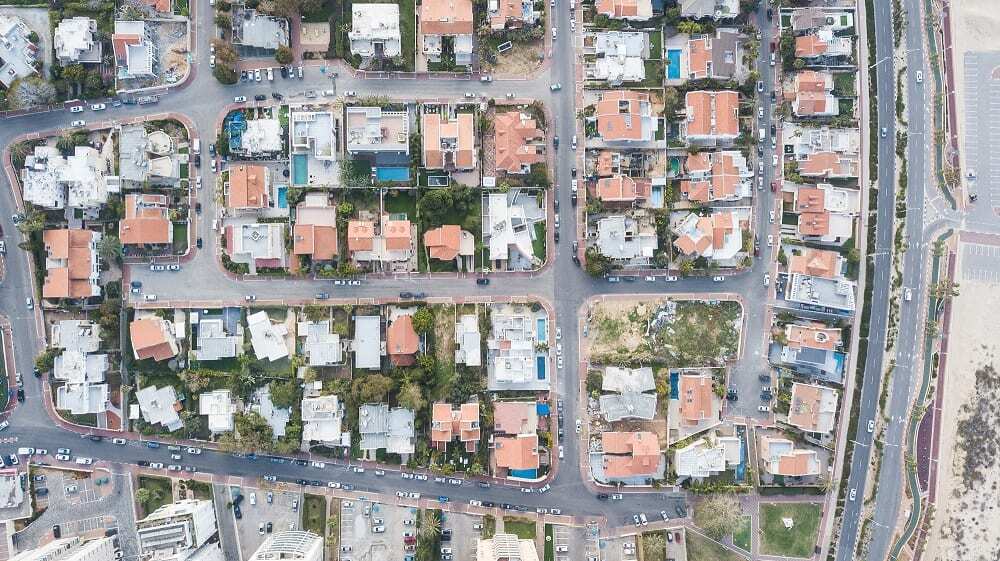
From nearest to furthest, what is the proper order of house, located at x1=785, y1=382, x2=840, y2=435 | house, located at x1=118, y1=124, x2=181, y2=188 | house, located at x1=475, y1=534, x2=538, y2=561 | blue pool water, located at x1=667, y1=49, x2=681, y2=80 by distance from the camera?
house, located at x1=475, y1=534, x2=538, y2=561
house, located at x1=118, y1=124, x2=181, y2=188
house, located at x1=785, y1=382, x2=840, y2=435
blue pool water, located at x1=667, y1=49, x2=681, y2=80

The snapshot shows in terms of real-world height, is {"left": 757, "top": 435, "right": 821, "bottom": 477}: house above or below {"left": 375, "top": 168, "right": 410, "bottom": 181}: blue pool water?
below

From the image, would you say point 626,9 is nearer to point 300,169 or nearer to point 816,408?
point 300,169

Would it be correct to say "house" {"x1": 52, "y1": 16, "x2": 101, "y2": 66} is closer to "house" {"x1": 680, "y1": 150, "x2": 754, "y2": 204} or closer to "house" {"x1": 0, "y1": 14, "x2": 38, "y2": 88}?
"house" {"x1": 0, "y1": 14, "x2": 38, "y2": 88}

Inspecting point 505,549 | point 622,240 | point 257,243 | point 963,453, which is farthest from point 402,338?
point 963,453

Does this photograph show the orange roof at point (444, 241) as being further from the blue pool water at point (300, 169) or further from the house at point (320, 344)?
the blue pool water at point (300, 169)

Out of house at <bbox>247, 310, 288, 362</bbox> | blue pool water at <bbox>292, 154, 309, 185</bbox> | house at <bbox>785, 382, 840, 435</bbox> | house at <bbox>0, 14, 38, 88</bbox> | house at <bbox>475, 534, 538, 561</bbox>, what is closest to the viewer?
house at <bbox>475, 534, 538, 561</bbox>

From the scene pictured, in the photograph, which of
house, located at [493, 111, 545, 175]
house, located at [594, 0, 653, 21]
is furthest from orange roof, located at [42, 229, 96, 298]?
house, located at [594, 0, 653, 21]

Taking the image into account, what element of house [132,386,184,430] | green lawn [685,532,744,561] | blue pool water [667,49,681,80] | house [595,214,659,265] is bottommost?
green lawn [685,532,744,561]
